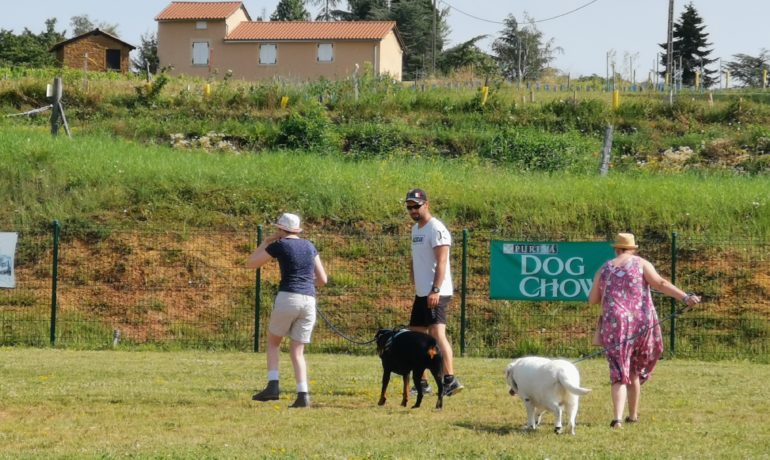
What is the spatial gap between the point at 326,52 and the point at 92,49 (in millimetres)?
16195

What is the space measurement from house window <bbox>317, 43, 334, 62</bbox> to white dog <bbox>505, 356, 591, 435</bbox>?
49.3 m

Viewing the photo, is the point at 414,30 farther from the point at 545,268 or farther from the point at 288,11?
the point at 545,268

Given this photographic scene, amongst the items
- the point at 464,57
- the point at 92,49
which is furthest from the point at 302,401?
the point at 464,57

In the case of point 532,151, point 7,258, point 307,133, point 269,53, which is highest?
point 269,53

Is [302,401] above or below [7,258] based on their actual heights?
below

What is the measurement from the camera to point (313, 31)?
188 feet

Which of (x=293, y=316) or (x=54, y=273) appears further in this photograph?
(x=54, y=273)

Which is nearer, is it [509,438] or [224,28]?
[509,438]

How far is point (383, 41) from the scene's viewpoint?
57.0 metres

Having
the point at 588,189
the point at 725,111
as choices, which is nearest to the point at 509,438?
the point at 588,189

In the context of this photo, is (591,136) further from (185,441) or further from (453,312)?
(185,441)

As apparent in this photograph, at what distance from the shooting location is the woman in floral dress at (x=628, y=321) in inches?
347

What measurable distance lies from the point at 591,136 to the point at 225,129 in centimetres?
1065

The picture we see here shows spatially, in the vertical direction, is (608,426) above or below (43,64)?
below
